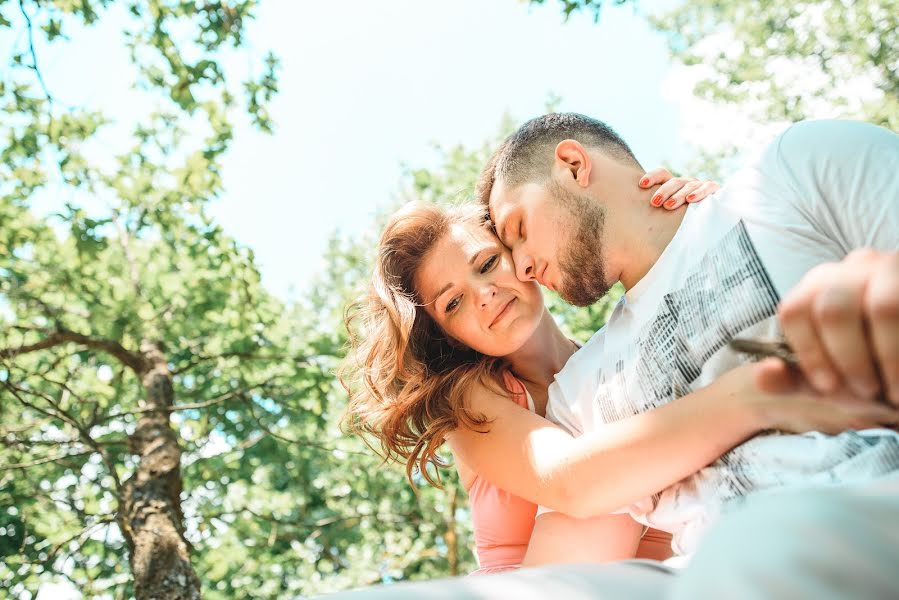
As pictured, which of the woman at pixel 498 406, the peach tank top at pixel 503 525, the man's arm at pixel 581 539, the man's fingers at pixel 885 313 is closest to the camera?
the man's fingers at pixel 885 313

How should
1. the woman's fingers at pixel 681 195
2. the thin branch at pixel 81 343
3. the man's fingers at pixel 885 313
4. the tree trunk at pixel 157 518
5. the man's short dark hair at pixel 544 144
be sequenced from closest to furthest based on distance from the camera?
1. the man's fingers at pixel 885 313
2. the woman's fingers at pixel 681 195
3. the man's short dark hair at pixel 544 144
4. the tree trunk at pixel 157 518
5. the thin branch at pixel 81 343

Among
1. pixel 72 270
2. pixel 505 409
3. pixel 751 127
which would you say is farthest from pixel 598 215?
pixel 751 127

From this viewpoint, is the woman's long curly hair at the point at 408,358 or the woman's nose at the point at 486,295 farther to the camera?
the woman's long curly hair at the point at 408,358

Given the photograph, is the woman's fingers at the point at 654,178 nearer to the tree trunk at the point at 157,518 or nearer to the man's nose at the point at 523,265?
the man's nose at the point at 523,265

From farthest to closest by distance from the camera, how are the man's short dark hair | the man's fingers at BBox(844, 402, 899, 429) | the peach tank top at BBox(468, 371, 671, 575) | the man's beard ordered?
the peach tank top at BBox(468, 371, 671, 575) < the man's short dark hair < the man's beard < the man's fingers at BBox(844, 402, 899, 429)

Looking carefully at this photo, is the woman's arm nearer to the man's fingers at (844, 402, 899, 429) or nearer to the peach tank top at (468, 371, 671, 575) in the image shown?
the man's fingers at (844, 402, 899, 429)

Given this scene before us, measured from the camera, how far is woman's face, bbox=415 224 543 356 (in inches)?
117

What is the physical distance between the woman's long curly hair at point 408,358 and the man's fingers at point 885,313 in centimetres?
198

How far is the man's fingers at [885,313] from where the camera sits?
976 millimetres

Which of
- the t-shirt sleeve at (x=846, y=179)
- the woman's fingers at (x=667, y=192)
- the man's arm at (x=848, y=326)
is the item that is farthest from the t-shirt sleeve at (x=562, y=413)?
the man's arm at (x=848, y=326)

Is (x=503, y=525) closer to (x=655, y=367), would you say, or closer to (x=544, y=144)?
(x=655, y=367)

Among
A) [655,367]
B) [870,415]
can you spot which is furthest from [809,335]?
[655,367]

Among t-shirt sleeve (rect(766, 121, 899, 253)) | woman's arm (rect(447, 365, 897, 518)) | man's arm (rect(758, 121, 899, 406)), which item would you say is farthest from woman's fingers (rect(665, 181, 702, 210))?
man's arm (rect(758, 121, 899, 406))

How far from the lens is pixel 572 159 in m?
Result: 2.79
